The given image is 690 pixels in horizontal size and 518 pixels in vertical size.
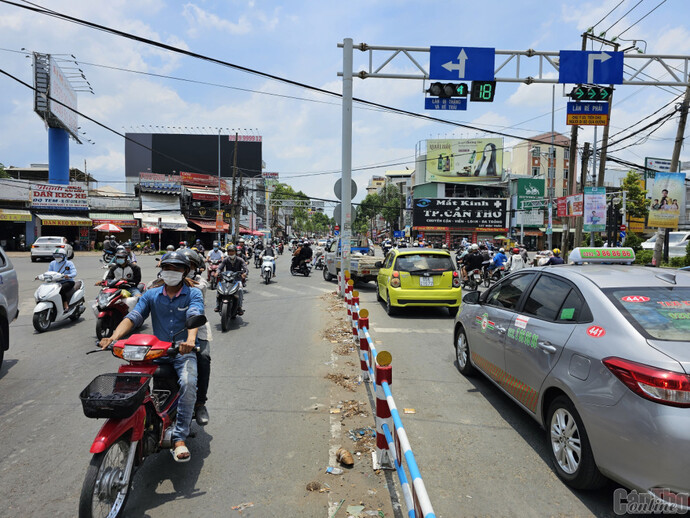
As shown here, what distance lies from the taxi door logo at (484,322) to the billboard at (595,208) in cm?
1565

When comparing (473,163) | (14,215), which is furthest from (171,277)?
(473,163)

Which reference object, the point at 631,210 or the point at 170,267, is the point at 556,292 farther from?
the point at 631,210

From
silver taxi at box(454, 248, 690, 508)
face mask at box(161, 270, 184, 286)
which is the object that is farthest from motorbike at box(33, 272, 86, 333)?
silver taxi at box(454, 248, 690, 508)

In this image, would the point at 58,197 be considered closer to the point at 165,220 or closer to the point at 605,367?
the point at 165,220

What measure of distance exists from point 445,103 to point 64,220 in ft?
118

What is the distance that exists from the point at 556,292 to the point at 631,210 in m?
41.5

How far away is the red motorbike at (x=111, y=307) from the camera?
25.7 feet

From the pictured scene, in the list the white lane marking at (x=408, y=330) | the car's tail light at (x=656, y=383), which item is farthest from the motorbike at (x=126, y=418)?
the white lane marking at (x=408, y=330)

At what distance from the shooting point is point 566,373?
11.1 ft

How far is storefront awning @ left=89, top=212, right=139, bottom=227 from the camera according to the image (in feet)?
132

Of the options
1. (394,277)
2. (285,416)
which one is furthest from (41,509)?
(394,277)

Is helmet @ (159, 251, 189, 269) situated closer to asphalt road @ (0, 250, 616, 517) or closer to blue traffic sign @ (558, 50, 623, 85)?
asphalt road @ (0, 250, 616, 517)

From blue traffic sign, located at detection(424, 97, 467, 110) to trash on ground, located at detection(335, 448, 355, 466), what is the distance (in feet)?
33.8

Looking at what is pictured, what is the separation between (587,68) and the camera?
1188cm
